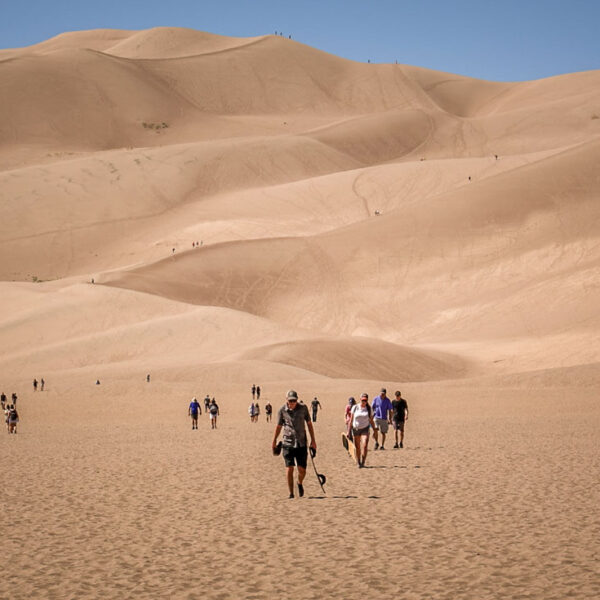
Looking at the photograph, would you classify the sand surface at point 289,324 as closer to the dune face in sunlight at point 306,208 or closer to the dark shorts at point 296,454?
the dune face in sunlight at point 306,208

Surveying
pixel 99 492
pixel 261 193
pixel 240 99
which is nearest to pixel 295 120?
pixel 240 99

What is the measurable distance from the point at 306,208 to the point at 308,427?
235ft

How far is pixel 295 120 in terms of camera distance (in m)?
132

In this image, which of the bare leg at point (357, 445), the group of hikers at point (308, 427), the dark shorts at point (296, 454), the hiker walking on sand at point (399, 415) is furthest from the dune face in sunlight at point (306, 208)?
the dark shorts at point (296, 454)

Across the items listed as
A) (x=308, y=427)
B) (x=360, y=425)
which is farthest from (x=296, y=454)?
(x=360, y=425)

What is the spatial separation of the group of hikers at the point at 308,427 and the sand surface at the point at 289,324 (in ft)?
1.53

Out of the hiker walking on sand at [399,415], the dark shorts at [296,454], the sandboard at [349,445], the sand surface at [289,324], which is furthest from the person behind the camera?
the hiker walking on sand at [399,415]

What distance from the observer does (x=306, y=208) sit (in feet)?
265

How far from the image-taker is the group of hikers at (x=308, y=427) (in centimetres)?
1024

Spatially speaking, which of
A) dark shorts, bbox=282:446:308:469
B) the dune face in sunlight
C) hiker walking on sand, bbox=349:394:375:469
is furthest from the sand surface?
dark shorts, bbox=282:446:308:469

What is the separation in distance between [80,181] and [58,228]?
1229 centimetres

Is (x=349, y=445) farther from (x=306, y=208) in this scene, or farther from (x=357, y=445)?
(x=306, y=208)

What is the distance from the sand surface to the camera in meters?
7.94

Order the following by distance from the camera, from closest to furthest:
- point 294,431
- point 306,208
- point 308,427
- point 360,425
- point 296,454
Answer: point 308,427, point 294,431, point 296,454, point 360,425, point 306,208
